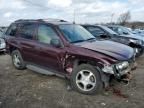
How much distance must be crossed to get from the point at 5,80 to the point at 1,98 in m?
1.59

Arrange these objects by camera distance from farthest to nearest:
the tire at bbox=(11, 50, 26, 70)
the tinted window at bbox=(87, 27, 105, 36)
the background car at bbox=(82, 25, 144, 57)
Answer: the tinted window at bbox=(87, 27, 105, 36) < the background car at bbox=(82, 25, 144, 57) < the tire at bbox=(11, 50, 26, 70)

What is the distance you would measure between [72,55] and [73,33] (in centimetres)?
98

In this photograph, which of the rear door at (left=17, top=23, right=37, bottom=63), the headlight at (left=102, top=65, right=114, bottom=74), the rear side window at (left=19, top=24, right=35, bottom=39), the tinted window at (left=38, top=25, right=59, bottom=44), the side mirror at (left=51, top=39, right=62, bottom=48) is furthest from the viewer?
the rear side window at (left=19, top=24, right=35, bottom=39)

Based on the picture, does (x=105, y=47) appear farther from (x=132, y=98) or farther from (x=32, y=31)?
(x=32, y=31)

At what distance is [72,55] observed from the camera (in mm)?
5770

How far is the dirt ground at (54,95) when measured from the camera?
494 centimetres

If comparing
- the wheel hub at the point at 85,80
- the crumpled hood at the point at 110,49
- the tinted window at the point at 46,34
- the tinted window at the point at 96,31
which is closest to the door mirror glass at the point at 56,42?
the tinted window at the point at 46,34

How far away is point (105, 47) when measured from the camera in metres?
5.83

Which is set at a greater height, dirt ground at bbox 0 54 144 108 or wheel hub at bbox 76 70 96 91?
wheel hub at bbox 76 70 96 91

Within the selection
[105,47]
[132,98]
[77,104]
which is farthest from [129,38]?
[77,104]

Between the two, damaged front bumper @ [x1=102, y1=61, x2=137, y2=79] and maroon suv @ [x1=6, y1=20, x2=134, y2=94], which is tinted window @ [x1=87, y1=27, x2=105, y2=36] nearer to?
maroon suv @ [x1=6, y1=20, x2=134, y2=94]

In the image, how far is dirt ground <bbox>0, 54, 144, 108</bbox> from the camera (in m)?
4.94

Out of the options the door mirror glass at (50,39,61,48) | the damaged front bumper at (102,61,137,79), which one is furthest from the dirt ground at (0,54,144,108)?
the door mirror glass at (50,39,61,48)

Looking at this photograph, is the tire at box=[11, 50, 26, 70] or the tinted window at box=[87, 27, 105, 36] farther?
the tinted window at box=[87, 27, 105, 36]
